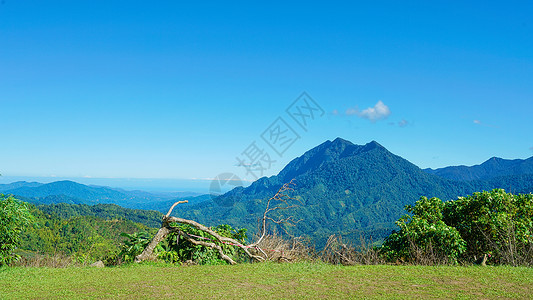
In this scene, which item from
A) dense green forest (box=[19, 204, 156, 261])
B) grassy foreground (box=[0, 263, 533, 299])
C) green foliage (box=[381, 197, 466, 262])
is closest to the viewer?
grassy foreground (box=[0, 263, 533, 299])

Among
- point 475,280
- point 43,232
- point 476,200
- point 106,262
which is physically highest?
point 476,200

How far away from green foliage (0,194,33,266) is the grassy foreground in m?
0.40

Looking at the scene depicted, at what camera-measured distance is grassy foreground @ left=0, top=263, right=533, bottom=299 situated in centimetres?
592

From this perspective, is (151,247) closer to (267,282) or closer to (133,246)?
(133,246)

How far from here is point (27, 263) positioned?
891cm

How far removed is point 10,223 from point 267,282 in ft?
18.6

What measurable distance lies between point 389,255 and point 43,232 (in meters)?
70.4

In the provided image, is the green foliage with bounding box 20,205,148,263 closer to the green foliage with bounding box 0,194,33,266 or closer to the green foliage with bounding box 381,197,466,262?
the green foliage with bounding box 0,194,33,266

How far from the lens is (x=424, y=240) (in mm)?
9391

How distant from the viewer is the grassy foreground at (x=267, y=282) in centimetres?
592

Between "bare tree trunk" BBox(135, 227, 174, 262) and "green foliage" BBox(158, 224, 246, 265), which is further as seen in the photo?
"green foliage" BBox(158, 224, 246, 265)

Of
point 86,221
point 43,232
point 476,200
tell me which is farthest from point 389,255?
point 86,221

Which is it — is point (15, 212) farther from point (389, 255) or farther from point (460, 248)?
point (460, 248)

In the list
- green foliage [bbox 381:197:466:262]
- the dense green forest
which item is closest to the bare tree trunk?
green foliage [bbox 381:197:466:262]
